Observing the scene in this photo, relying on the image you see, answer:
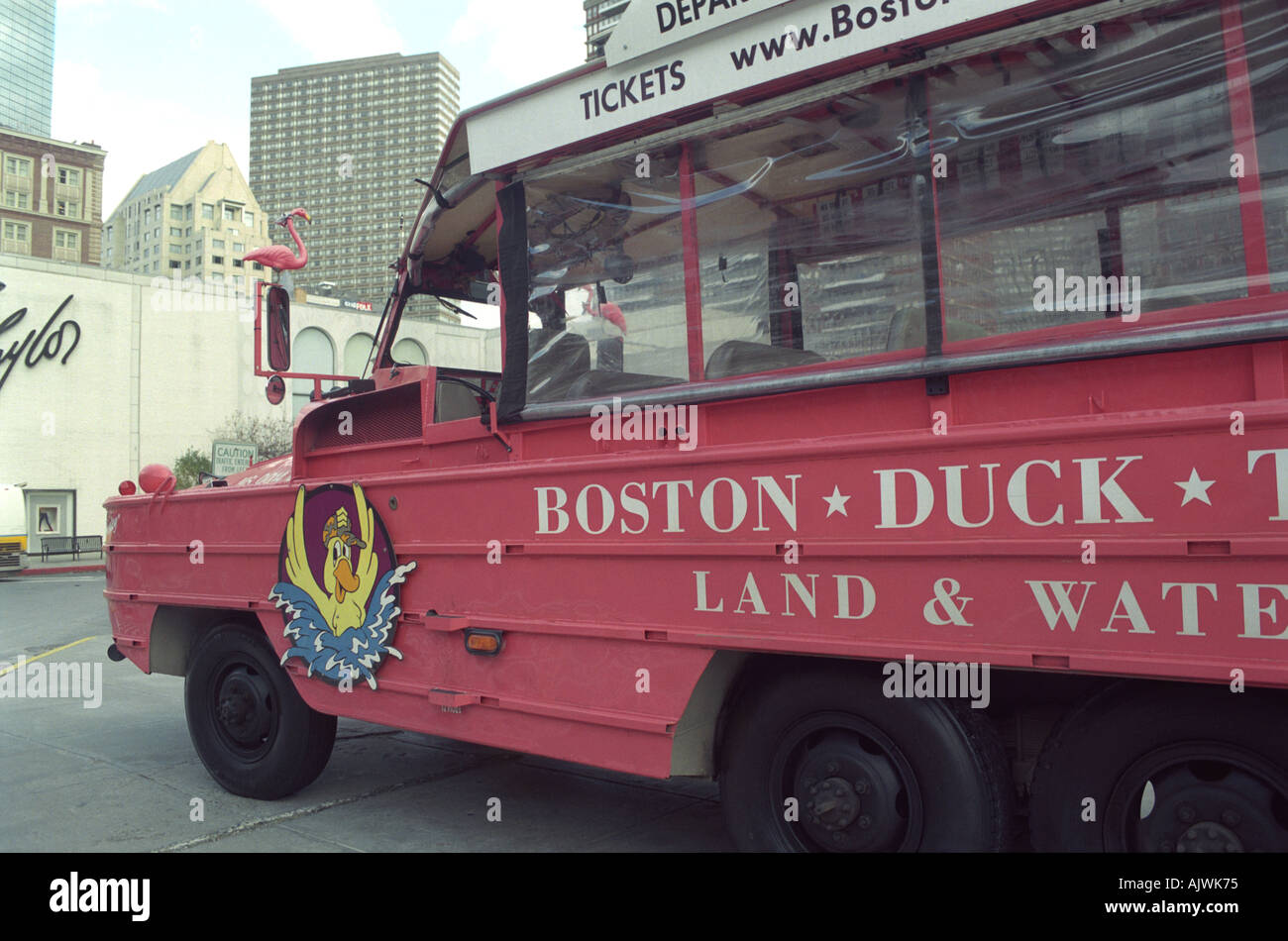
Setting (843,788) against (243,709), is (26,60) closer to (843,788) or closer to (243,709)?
(243,709)

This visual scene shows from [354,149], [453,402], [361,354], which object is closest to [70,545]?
[354,149]

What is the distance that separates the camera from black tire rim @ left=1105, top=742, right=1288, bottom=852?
7.22ft

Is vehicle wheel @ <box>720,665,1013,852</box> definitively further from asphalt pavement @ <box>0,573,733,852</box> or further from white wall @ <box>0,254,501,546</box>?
white wall @ <box>0,254,501,546</box>

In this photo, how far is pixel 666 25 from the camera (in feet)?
10.3

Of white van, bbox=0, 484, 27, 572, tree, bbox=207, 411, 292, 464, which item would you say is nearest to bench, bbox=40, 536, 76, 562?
white van, bbox=0, 484, 27, 572

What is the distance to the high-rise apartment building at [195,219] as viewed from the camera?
68188 mm

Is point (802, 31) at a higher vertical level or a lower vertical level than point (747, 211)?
higher

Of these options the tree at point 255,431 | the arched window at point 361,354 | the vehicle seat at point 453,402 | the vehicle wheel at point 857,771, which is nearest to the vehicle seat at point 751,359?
the vehicle wheel at point 857,771

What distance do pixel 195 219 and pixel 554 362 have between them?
8116 cm

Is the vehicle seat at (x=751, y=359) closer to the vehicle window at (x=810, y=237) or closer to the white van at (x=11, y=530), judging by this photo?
the vehicle window at (x=810, y=237)

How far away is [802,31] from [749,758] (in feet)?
7.23

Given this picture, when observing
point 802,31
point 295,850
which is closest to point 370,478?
point 295,850
